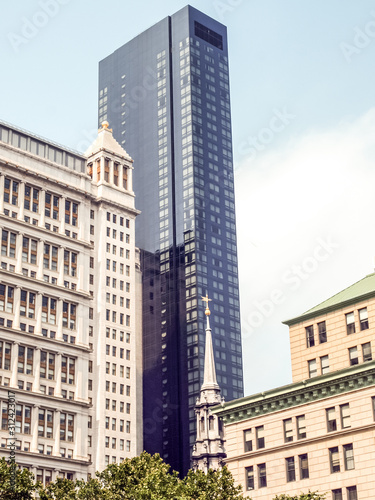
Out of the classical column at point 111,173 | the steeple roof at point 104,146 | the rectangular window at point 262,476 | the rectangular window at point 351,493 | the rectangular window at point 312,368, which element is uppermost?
the steeple roof at point 104,146

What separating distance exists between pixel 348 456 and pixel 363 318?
12410 millimetres

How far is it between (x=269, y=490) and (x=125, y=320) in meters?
71.2

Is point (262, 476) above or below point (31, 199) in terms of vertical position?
below

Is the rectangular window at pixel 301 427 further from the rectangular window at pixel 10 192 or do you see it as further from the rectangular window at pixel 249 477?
the rectangular window at pixel 10 192

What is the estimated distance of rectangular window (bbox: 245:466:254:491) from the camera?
80.6m

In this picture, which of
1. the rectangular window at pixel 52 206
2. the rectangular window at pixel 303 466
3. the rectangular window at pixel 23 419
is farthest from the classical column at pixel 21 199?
the rectangular window at pixel 303 466

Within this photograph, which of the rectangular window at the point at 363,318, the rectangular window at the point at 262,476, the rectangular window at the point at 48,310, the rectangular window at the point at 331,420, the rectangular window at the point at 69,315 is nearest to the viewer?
the rectangular window at the point at 331,420

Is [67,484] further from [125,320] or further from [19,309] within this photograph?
[125,320]

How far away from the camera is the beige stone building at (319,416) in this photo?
73500mm

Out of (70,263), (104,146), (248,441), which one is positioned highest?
(104,146)

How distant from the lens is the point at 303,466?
77.1 metres

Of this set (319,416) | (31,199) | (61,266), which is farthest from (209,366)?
(319,416)

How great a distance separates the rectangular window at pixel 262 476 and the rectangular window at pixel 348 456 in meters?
8.90

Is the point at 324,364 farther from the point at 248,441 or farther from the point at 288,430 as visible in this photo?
the point at 248,441
